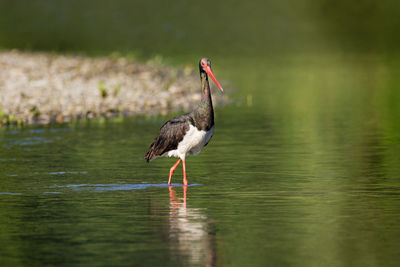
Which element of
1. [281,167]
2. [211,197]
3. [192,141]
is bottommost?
[211,197]

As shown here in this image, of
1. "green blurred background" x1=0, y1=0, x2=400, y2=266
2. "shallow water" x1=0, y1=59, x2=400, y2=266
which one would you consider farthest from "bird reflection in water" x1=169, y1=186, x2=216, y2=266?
"green blurred background" x1=0, y1=0, x2=400, y2=266

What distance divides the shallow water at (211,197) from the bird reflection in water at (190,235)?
0.02 m

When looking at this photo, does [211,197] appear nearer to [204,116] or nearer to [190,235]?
[204,116]

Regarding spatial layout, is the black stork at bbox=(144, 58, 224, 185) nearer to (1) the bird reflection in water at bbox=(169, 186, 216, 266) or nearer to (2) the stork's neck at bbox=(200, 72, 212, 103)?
(2) the stork's neck at bbox=(200, 72, 212, 103)

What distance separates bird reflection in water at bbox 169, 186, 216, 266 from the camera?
494 inches

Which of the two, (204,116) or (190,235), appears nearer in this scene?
(190,235)

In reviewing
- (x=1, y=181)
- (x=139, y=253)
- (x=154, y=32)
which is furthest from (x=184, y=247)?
(x=154, y=32)

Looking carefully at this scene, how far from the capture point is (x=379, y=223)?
48.0 feet

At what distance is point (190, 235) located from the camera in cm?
1391

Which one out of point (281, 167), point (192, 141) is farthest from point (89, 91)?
point (192, 141)

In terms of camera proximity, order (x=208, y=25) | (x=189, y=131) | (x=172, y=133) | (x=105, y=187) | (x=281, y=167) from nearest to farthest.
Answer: (x=105, y=187) → (x=189, y=131) → (x=172, y=133) → (x=281, y=167) → (x=208, y=25)

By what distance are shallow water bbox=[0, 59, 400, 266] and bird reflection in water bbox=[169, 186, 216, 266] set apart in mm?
17

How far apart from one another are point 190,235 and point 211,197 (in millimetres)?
3436

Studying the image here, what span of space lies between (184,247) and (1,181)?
7460mm
